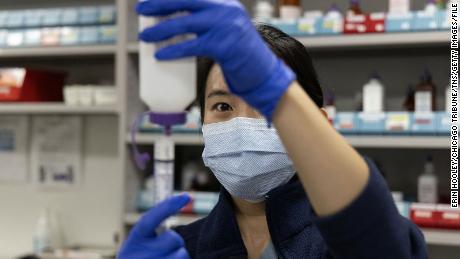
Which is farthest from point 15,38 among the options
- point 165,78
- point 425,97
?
point 165,78

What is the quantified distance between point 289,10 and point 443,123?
71 centimetres

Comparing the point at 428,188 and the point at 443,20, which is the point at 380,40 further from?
the point at 428,188

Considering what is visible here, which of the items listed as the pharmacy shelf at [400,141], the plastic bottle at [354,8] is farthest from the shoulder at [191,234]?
the plastic bottle at [354,8]

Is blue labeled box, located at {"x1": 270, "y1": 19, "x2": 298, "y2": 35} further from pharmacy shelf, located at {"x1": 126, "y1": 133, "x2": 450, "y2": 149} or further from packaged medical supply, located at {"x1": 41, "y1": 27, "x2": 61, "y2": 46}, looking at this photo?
packaged medical supply, located at {"x1": 41, "y1": 27, "x2": 61, "y2": 46}

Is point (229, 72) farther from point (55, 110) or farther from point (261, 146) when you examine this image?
point (55, 110)

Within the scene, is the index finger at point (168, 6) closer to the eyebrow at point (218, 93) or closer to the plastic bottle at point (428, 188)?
the eyebrow at point (218, 93)

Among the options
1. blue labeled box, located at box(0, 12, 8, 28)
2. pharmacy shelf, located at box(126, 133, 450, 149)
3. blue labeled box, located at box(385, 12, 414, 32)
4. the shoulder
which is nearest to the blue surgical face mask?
the shoulder

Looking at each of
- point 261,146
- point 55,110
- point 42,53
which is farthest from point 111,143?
point 261,146

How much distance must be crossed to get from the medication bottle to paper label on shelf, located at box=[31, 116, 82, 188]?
1.25 metres

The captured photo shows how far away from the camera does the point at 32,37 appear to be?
2.47m

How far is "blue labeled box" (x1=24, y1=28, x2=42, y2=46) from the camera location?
245 cm

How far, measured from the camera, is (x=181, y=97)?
74 cm

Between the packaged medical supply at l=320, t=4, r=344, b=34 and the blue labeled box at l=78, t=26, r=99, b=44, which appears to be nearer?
the packaged medical supply at l=320, t=4, r=344, b=34

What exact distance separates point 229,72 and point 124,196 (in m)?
1.74
